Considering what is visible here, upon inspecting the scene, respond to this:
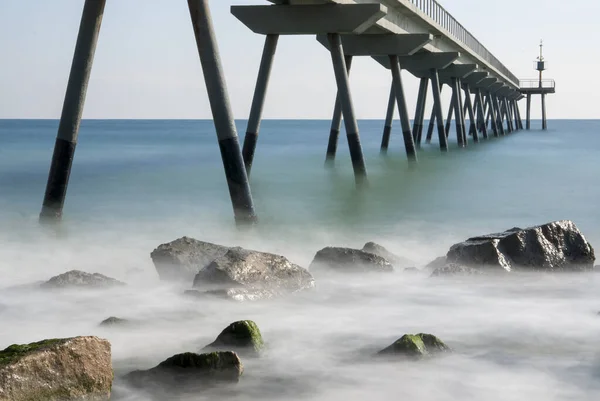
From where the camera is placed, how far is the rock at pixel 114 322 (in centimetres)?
596

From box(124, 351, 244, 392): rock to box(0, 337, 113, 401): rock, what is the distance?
0.28 meters

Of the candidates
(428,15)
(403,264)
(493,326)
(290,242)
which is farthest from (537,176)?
(493,326)

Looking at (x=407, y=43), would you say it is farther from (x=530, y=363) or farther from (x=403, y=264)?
(x=530, y=363)

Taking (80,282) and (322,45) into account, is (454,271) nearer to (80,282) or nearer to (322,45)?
(80,282)

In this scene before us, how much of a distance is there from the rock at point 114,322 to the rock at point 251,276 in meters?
0.87

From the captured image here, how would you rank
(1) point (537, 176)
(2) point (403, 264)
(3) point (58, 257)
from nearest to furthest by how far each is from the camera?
(2) point (403, 264) → (3) point (58, 257) → (1) point (537, 176)

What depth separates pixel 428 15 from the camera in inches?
976

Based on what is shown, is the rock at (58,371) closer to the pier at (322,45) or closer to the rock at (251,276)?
the rock at (251,276)

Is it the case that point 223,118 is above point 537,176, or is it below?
above

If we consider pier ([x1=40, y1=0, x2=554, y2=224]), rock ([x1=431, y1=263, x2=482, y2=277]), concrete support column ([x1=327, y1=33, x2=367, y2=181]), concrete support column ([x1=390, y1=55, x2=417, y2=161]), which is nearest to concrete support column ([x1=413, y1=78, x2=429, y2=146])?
pier ([x1=40, y1=0, x2=554, y2=224])

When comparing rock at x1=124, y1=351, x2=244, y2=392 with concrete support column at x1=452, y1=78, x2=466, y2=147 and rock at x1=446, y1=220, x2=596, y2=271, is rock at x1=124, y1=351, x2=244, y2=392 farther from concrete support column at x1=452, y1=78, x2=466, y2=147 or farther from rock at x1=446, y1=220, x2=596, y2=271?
concrete support column at x1=452, y1=78, x2=466, y2=147

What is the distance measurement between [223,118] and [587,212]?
800 centimetres

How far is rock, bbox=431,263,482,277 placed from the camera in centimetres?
771

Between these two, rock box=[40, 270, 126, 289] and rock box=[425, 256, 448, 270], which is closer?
rock box=[40, 270, 126, 289]
